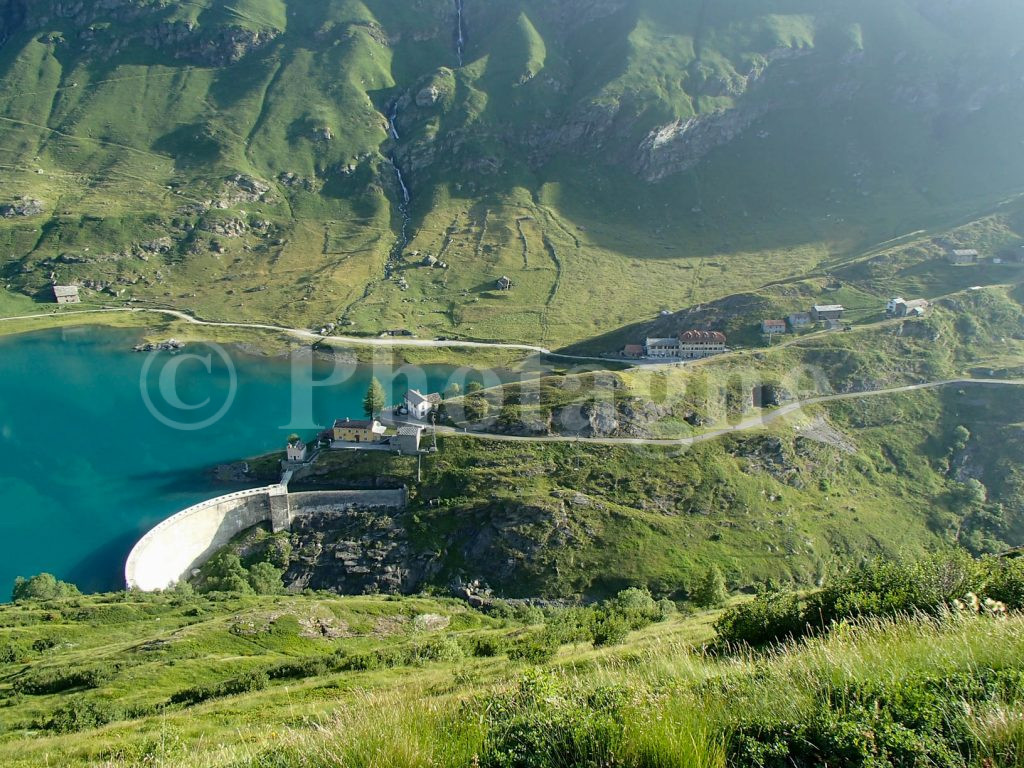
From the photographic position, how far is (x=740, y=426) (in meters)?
76.3

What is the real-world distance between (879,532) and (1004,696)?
69.2m

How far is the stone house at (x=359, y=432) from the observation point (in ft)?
252

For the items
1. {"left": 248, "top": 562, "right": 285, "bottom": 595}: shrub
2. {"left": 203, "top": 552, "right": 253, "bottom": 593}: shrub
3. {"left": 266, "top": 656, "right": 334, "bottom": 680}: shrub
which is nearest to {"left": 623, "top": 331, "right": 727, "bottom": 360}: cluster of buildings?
{"left": 248, "top": 562, "right": 285, "bottom": 595}: shrub

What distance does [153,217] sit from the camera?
19350 centimetres

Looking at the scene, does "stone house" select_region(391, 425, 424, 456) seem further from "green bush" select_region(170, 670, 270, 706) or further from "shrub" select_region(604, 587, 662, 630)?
"green bush" select_region(170, 670, 270, 706)

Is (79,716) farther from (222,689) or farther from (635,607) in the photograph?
(635,607)

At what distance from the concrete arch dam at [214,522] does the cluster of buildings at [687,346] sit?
2501 inches

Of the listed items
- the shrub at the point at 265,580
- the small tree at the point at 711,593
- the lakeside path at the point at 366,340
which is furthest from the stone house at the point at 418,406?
the lakeside path at the point at 366,340

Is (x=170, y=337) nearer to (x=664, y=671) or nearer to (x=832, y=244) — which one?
(x=664, y=671)

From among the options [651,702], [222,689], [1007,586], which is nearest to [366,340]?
[222,689]

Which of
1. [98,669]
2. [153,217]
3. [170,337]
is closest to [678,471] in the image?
[98,669]

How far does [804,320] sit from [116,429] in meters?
123

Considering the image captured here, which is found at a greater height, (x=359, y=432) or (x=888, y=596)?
(x=888, y=596)

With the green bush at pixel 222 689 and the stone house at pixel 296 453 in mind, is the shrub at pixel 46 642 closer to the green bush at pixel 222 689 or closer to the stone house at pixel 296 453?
the green bush at pixel 222 689
